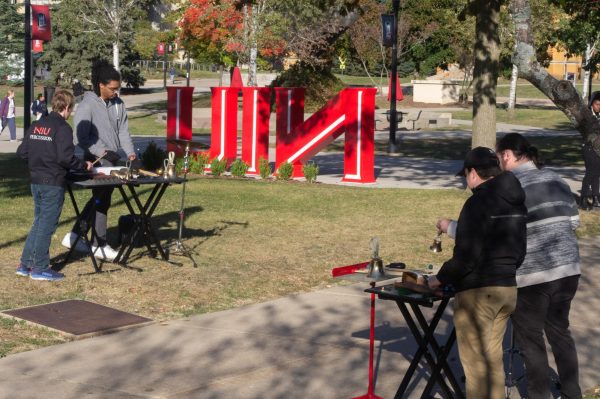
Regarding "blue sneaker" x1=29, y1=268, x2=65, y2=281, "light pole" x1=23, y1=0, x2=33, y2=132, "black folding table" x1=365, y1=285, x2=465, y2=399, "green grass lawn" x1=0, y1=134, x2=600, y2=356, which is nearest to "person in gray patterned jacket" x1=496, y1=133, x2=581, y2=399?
"black folding table" x1=365, y1=285, x2=465, y2=399

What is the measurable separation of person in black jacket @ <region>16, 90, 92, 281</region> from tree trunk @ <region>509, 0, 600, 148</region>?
4.62 metres

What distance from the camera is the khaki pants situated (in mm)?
6359

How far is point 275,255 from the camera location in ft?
42.8

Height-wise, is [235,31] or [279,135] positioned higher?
[235,31]

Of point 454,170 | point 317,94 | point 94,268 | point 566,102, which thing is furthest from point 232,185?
point 317,94

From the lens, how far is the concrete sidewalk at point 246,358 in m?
7.64

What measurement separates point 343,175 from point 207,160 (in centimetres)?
285

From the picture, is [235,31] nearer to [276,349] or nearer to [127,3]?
[127,3]

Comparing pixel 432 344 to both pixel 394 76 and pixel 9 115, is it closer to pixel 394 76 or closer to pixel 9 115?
pixel 394 76

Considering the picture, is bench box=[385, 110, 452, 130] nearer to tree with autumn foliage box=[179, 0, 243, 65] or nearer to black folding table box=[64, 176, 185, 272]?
tree with autumn foliage box=[179, 0, 243, 65]

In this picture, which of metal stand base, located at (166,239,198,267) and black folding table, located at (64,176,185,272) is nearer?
black folding table, located at (64,176,185,272)

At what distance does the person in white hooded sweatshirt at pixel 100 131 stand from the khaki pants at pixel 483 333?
620 centimetres

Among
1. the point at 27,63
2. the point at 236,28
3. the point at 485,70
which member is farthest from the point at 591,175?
the point at 236,28

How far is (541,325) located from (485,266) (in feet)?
3.06
